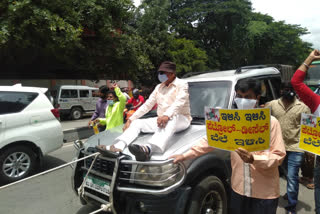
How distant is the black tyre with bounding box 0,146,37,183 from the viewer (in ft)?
14.1

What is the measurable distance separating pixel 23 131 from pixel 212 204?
3747 mm

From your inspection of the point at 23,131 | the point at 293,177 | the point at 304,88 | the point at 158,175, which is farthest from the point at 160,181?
the point at 23,131

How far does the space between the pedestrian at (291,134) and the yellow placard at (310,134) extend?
44.3 inches

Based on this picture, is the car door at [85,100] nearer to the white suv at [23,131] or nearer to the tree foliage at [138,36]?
the tree foliage at [138,36]

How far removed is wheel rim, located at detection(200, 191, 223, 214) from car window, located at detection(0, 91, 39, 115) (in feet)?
12.9

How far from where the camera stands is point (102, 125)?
4934 millimetres

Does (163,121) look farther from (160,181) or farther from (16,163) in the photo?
(16,163)

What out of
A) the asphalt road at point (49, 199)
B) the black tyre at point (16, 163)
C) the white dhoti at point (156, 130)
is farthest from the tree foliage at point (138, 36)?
the white dhoti at point (156, 130)

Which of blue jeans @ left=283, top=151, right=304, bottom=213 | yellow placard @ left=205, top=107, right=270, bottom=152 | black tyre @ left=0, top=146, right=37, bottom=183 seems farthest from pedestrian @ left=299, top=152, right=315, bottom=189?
black tyre @ left=0, top=146, right=37, bottom=183

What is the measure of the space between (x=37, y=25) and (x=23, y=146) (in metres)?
5.53

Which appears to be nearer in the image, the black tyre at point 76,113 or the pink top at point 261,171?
the pink top at point 261,171

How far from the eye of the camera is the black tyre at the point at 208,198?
2320 millimetres

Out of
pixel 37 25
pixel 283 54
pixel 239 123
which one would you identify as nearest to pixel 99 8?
pixel 37 25

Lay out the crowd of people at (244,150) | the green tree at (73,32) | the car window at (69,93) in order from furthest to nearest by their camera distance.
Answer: the car window at (69,93) → the green tree at (73,32) → the crowd of people at (244,150)
